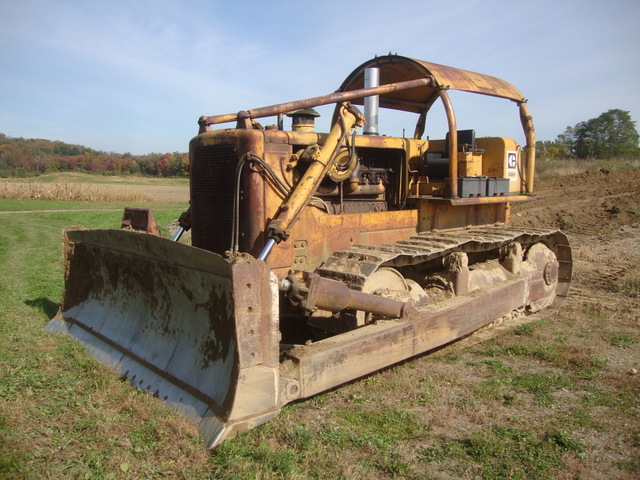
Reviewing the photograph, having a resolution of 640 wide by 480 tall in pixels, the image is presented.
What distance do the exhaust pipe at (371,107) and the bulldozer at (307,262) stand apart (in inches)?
0.8

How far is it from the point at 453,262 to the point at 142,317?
10.5ft

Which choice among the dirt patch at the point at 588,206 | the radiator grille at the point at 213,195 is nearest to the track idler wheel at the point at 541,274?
the radiator grille at the point at 213,195

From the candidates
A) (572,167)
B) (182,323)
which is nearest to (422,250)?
(182,323)

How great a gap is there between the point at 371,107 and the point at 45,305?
467 cm

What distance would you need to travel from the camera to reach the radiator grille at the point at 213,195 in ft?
15.7

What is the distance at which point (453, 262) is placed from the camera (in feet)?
18.6

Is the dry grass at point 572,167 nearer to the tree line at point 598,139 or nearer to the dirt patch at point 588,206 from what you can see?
the dirt patch at point 588,206

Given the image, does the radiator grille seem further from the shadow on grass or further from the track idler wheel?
the track idler wheel

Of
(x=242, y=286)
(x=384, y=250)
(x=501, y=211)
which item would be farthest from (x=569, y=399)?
(x=501, y=211)

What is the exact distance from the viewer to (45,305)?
6492mm

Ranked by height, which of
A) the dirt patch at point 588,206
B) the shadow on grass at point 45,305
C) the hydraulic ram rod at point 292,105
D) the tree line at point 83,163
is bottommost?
the shadow on grass at point 45,305

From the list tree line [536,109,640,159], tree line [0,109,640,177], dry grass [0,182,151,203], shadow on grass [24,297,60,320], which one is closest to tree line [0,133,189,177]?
tree line [0,109,640,177]

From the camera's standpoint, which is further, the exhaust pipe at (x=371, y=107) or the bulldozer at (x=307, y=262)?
the exhaust pipe at (x=371, y=107)

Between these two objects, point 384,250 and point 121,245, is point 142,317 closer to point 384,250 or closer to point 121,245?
point 121,245
